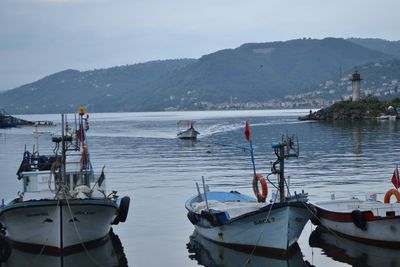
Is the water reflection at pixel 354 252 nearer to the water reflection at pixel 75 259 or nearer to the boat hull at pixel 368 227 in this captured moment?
the boat hull at pixel 368 227

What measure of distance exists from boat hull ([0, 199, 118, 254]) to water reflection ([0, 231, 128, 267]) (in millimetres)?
312

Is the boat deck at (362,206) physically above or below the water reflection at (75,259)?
above

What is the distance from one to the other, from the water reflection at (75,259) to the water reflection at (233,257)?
9.23 feet

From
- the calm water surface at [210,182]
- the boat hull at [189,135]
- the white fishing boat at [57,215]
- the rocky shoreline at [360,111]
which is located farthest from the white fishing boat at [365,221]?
the rocky shoreline at [360,111]

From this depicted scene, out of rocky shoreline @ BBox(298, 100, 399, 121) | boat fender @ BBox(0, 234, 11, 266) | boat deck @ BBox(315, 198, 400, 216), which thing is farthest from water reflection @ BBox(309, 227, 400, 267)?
rocky shoreline @ BBox(298, 100, 399, 121)

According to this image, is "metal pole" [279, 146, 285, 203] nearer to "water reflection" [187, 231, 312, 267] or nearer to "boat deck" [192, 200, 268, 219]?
"boat deck" [192, 200, 268, 219]

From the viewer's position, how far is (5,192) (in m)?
42.5

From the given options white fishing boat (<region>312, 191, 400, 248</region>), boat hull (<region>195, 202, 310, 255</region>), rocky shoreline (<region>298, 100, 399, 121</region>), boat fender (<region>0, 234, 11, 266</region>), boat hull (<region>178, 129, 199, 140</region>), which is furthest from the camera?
rocky shoreline (<region>298, 100, 399, 121</region>)

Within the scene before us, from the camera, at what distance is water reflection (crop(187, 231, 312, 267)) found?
22.7m

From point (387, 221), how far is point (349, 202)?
4407 millimetres

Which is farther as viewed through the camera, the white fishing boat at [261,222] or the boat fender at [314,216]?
the boat fender at [314,216]

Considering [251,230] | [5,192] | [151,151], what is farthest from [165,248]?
[151,151]

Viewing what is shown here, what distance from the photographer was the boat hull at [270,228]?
73.0 feet

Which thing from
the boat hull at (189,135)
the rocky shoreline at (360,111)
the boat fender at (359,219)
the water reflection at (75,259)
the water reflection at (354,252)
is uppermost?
the rocky shoreline at (360,111)
